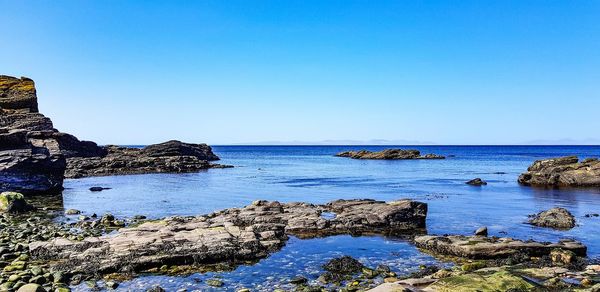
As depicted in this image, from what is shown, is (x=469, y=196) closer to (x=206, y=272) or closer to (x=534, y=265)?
(x=534, y=265)

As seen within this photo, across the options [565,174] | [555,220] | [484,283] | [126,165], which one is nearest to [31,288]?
[484,283]

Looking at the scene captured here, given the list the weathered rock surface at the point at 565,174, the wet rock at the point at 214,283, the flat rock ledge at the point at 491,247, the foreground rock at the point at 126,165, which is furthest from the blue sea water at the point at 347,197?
the foreground rock at the point at 126,165

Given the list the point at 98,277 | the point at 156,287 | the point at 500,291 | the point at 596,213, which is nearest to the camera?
the point at 500,291

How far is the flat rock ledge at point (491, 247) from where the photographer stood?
67.7 feet

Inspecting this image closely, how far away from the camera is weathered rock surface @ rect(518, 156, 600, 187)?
57531mm

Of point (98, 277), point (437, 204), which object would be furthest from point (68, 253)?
point (437, 204)

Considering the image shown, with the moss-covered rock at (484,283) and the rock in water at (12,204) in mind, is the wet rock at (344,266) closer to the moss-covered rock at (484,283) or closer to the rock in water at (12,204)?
the moss-covered rock at (484,283)

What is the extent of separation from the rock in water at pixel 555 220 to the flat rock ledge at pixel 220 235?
25.0ft

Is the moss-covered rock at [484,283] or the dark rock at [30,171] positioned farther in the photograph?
the dark rock at [30,171]

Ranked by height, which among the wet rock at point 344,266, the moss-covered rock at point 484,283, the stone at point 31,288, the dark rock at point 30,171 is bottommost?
the wet rock at point 344,266

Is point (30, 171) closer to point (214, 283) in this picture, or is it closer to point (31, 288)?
point (31, 288)

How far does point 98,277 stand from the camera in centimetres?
1734

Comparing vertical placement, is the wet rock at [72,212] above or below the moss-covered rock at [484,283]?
below

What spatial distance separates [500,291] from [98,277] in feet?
48.0
